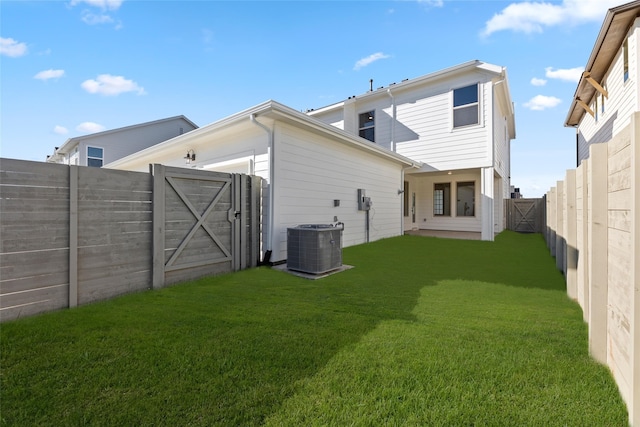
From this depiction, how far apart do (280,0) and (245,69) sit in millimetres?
2044

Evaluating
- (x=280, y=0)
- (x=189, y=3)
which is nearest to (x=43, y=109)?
(x=189, y=3)

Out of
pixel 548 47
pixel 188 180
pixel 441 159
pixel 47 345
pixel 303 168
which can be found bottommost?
pixel 47 345

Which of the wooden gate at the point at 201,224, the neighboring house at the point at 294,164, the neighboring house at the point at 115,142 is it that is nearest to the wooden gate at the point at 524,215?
the neighboring house at the point at 294,164

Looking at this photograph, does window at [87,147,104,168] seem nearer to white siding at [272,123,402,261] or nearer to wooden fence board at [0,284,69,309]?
white siding at [272,123,402,261]

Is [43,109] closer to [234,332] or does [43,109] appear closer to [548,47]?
[234,332]

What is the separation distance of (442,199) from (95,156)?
1775 centimetres

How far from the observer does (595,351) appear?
80.9 inches

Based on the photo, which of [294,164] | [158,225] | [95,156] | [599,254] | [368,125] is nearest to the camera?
[599,254]

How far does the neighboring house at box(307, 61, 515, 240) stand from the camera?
362 inches

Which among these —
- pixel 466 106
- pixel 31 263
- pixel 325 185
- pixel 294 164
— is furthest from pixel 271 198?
pixel 466 106

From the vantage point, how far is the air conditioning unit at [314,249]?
489cm

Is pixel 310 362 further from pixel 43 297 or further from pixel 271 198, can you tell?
pixel 271 198

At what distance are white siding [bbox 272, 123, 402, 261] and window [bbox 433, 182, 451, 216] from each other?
167 inches

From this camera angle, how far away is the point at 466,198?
40.4ft
